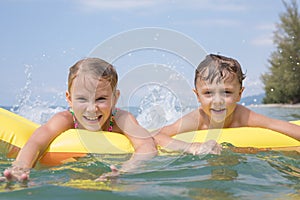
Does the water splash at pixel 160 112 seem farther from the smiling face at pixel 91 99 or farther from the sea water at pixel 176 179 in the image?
the sea water at pixel 176 179

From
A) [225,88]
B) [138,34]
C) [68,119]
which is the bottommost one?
[68,119]

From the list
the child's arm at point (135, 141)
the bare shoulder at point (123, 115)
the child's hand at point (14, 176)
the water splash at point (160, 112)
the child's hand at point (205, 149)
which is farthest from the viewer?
the water splash at point (160, 112)

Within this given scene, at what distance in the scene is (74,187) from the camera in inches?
91.6

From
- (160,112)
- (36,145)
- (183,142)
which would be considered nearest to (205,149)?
(183,142)

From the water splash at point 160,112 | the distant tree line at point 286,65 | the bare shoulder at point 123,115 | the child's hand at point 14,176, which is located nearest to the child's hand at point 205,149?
the bare shoulder at point 123,115

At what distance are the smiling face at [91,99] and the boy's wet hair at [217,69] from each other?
90cm

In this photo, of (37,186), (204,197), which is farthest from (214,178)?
(37,186)

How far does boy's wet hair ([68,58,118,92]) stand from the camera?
335 centimetres

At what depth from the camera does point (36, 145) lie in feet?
10.4

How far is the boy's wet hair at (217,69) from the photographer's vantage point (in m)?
3.93

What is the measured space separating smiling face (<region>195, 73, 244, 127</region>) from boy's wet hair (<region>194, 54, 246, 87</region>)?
0.10 ft

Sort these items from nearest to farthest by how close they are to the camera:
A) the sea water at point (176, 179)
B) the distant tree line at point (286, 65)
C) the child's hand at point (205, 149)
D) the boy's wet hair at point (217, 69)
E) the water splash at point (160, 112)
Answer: the sea water at point (176, 179), the child's hand at point (205, 149), the boy's wet hair at point (217, 69), the water splash at point (160, 112), the distant tree line at point (286, 65)

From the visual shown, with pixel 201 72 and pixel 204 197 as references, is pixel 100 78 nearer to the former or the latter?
pixel 201 72

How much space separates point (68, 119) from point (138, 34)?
0.87 m
